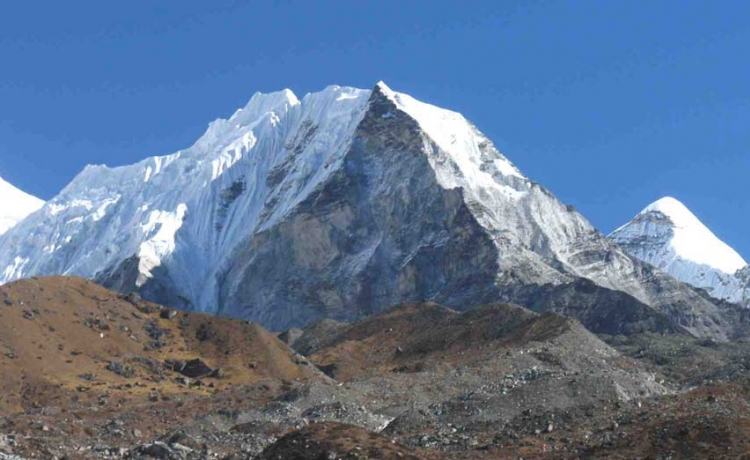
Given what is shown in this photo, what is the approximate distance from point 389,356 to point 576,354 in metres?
37.4

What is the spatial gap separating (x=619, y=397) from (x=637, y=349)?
59444 millimetres

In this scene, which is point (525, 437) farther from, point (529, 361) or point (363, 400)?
point (529, 361)

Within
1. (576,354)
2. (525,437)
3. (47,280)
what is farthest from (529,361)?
(47,280)

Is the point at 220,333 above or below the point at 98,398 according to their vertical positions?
above

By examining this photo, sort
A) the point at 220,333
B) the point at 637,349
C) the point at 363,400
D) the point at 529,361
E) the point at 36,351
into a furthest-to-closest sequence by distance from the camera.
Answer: the point at 220,333 → the point at 637,349 → the point at 36,351 → the point at 529,361 → the point at 363,400

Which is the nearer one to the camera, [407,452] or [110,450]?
[407,452]

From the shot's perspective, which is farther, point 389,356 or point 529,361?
point 389,356

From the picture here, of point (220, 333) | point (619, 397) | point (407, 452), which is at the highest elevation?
point (220, 333)

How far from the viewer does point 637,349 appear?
547 ft

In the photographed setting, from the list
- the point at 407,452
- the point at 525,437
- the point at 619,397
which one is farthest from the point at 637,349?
the point at 407,452

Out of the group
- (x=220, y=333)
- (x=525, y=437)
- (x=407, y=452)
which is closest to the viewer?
(x=407, y=452)

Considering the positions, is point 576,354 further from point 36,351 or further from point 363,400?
point 36,351

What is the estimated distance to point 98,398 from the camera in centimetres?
13988

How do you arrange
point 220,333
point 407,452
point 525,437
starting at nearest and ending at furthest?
point 407,452 < point 525,437 < point 220,333
